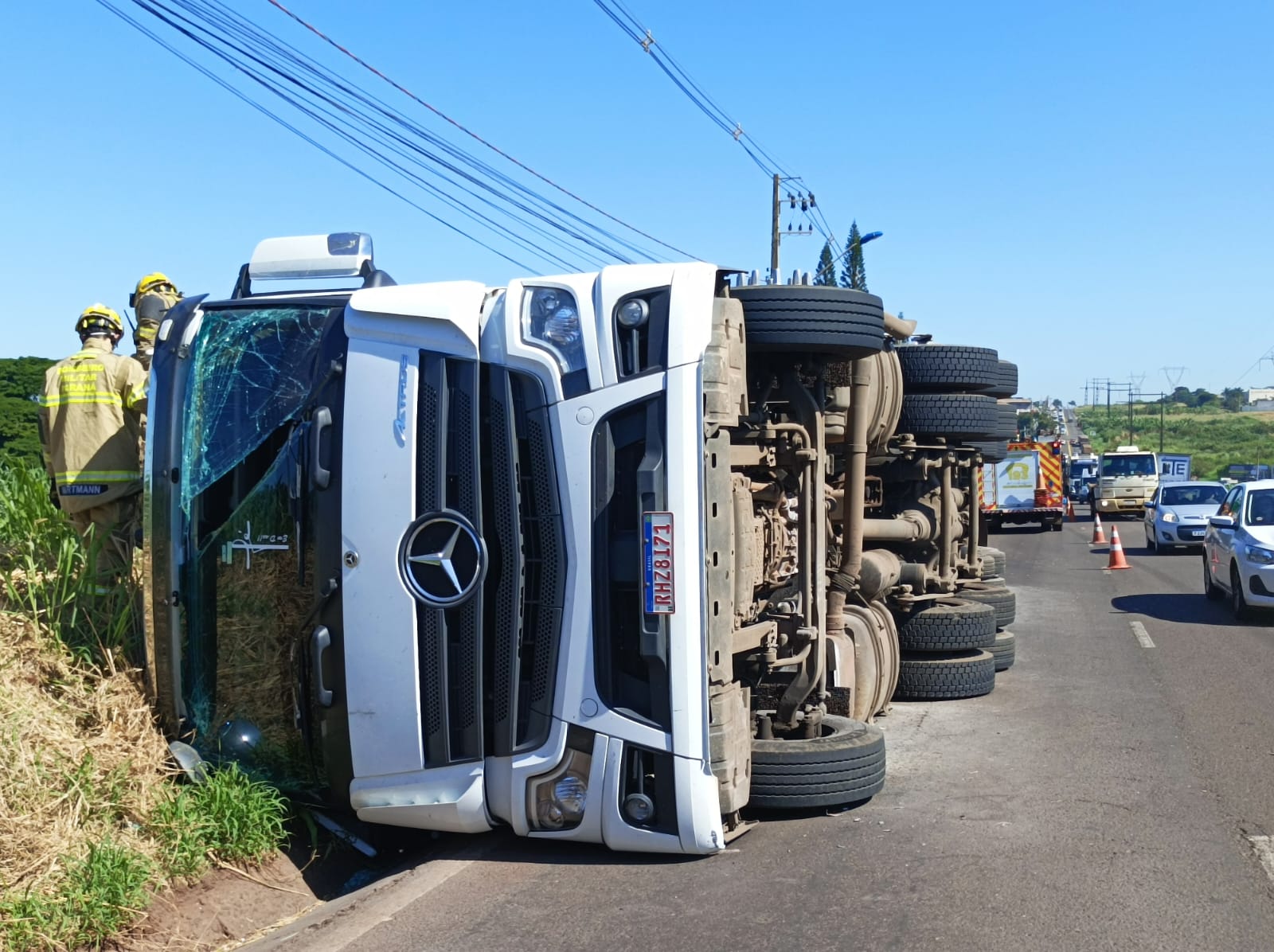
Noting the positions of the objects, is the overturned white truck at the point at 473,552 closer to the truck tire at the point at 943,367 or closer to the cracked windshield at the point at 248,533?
the cracked windshield at the point at 248,533

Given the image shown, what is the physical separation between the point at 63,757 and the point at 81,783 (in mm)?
207

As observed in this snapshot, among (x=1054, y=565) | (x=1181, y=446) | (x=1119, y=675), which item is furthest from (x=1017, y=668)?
(x=1181, y=446)

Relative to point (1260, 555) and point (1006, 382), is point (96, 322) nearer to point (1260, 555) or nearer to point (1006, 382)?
point (1006, 382)

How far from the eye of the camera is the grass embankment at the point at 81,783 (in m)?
4.48

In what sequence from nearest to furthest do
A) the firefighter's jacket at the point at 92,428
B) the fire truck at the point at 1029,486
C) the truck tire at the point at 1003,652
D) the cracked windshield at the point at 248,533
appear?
the cracked windshield at the point at 248,533 < the firefighter's jacket at the point at 92,428 < the truck tire at the point at 1003,652 < the fire truck at the point at 1029,486

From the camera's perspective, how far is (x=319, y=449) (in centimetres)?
525

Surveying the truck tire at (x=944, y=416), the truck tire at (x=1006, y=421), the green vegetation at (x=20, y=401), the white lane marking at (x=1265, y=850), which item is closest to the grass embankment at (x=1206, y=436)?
the green vegetation at (x=20, y=401)

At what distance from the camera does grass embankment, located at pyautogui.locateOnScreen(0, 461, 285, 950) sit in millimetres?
4484

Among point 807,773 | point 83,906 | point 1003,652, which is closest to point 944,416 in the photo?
point 1003,652

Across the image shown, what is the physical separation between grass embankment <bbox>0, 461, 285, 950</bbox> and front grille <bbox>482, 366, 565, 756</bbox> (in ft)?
3.85

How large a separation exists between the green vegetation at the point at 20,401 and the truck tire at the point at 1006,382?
13511 mm

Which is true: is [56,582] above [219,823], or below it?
above

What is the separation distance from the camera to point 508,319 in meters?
5.14

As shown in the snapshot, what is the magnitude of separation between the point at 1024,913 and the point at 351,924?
242 centimetres
